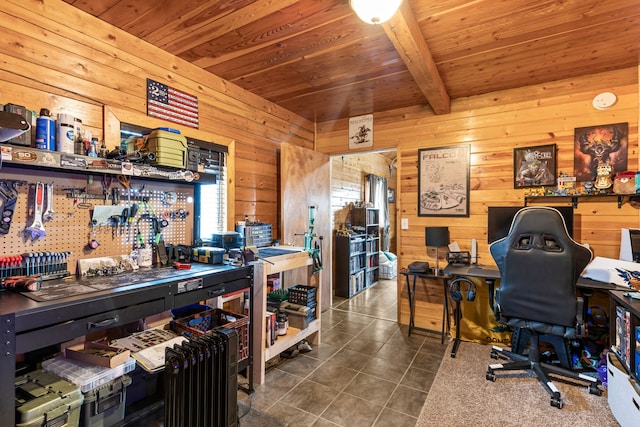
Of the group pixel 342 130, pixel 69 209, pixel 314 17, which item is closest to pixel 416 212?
pixel 342 130

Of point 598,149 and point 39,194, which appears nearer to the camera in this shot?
point 39,194

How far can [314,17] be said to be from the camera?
2.07m

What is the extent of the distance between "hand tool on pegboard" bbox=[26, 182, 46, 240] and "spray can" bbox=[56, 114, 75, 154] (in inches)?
9.5

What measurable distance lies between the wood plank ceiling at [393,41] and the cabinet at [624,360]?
1822 mm

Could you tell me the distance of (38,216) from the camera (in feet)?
5.76

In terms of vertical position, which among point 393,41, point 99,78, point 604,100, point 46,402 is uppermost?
point 393,41

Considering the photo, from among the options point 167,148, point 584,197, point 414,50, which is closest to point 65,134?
point 167,148

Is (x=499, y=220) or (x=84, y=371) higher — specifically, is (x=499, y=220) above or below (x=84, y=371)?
above

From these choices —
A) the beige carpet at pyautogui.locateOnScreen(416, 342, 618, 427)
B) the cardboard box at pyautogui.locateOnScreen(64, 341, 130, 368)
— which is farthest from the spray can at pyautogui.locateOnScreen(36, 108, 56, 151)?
the beige carpet at pyautogui.locateOnScreen(416, 342, 618, 427)

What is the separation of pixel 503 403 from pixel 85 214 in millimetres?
3013

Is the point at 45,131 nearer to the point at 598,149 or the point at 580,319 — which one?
the point at 580,319

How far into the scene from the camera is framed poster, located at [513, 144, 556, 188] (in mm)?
2971

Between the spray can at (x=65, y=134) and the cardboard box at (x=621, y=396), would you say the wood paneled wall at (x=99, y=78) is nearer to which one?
the spray can at (x=65, y=134)

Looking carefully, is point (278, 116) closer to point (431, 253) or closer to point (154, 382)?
point (431, 253)
